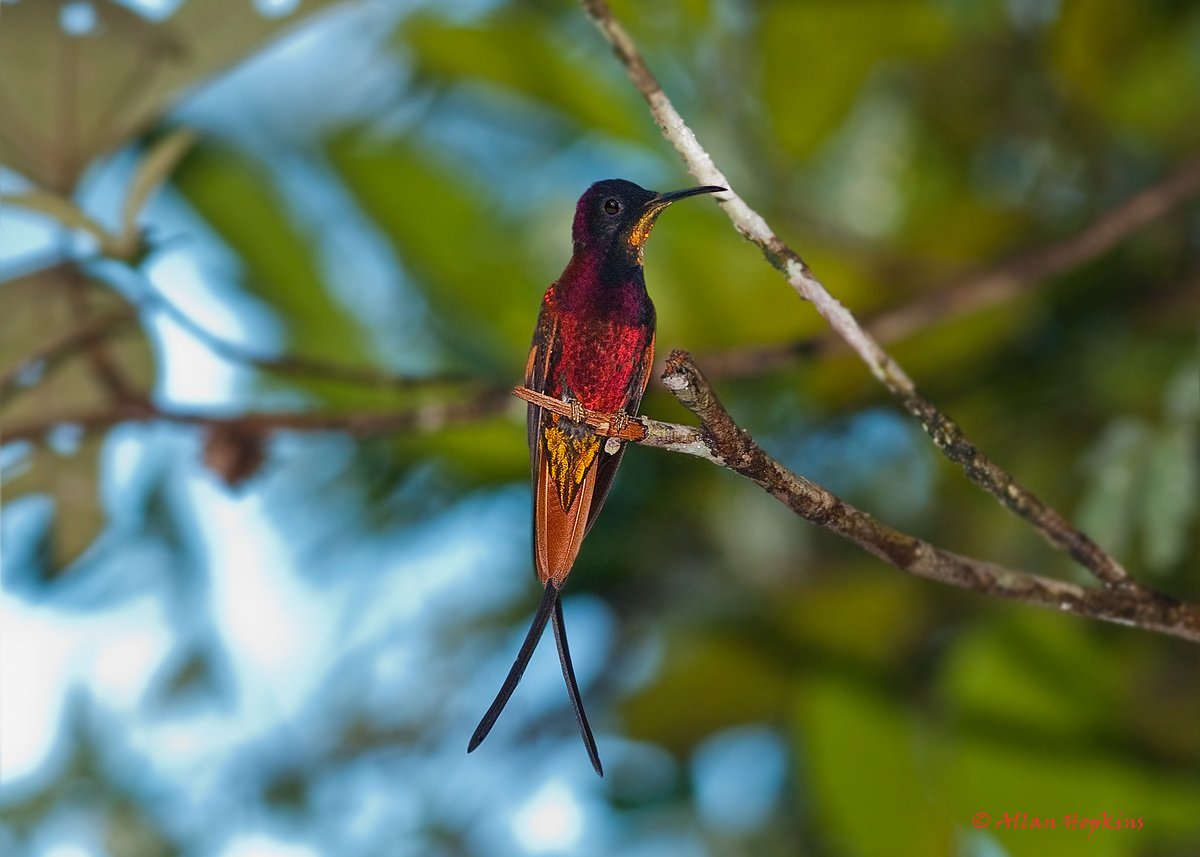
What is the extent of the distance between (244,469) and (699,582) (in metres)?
1.52

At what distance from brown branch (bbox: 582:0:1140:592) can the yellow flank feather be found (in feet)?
0.70

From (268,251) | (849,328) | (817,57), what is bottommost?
(849,328)

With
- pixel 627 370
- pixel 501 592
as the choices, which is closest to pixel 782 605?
pixel 501 592

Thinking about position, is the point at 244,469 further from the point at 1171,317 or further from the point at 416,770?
the point at 1171,317

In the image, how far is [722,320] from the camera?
245cm

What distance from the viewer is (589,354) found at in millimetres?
866

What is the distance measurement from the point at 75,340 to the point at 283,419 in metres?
0.42

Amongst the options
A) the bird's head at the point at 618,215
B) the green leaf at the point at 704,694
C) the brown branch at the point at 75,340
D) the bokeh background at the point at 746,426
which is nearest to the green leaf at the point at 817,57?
the bokeh background at the point at 746,426


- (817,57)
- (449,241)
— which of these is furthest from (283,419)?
(817,57)

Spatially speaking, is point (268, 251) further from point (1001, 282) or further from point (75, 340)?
point (1001, 282)

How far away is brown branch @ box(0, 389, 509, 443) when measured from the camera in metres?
1.74

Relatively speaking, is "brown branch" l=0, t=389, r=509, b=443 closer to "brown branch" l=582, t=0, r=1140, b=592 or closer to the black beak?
"brown branch" l=582, t=0, r=1140, b=592

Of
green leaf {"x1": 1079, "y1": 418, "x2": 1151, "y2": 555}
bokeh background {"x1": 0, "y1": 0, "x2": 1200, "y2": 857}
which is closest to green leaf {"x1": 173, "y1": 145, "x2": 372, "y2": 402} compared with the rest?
bokeh background {"x1": 0, "y1": 0, "x2": 1200, "y2": 857}

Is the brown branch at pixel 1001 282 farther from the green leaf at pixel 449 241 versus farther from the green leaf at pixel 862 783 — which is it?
the green leaf at pixel 862 783
